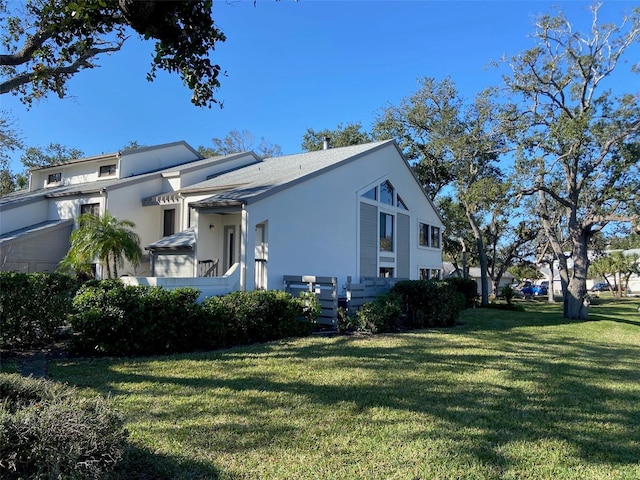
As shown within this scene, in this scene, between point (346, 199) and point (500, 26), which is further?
point (346, 199)

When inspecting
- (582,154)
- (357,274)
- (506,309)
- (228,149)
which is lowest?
(506,309)

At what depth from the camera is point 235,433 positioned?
426 centimetres

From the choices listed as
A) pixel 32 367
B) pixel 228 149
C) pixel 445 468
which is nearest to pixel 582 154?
pixel 445 468

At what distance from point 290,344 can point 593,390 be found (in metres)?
5.55

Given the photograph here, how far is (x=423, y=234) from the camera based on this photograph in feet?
75.9

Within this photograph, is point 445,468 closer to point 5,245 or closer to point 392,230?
point 392,230

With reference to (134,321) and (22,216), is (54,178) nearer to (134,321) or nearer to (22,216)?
(22,216)

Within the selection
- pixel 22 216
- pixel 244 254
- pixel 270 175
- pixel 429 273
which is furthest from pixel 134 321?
pixel 429 273

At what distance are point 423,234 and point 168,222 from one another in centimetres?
1312

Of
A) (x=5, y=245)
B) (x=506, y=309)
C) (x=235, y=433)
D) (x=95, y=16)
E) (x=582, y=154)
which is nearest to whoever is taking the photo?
(x=235, y=433)

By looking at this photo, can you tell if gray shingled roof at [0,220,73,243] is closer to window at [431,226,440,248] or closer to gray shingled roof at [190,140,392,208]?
gray shingled roof at [190,140,392,208]

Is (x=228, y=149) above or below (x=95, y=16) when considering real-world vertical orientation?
above

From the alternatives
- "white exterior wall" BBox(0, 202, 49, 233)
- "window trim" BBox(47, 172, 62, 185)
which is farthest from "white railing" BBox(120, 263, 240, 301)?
"window trim" BBox(47, 172, 62, 185)

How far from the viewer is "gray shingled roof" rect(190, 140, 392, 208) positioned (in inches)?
503
